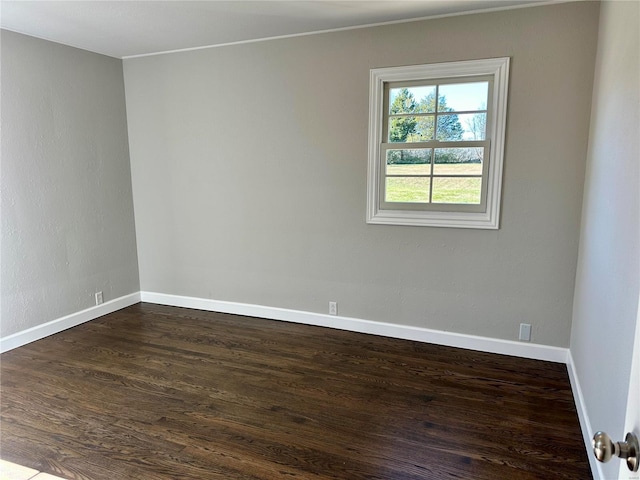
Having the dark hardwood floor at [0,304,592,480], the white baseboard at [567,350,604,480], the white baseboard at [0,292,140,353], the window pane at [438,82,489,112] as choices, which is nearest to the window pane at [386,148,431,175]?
the window pane at [438,82,489,112]

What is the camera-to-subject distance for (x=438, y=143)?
3.23 metres

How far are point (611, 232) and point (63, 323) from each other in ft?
14.0

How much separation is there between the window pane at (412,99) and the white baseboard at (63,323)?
3.39 m

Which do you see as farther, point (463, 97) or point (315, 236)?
point (315, 236)

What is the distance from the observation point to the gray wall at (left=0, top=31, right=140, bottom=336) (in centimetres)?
329

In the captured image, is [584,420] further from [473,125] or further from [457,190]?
[473,125]

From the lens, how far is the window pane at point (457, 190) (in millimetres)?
3195

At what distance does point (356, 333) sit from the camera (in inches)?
143

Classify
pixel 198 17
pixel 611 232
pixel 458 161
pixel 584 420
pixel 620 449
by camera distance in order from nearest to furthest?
pixel 620 449 → pixel 611 232 → pixel 584 420 → pixel 198 17 → pixel 458 161

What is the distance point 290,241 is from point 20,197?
90.0 inches

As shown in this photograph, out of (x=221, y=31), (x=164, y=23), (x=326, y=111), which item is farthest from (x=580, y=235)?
(x=164, y=23)

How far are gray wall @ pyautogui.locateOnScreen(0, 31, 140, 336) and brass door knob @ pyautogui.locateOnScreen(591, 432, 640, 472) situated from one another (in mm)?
3958

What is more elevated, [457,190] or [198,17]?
[198,17]

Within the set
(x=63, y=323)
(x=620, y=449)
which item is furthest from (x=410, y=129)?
(x=63, y=323)
